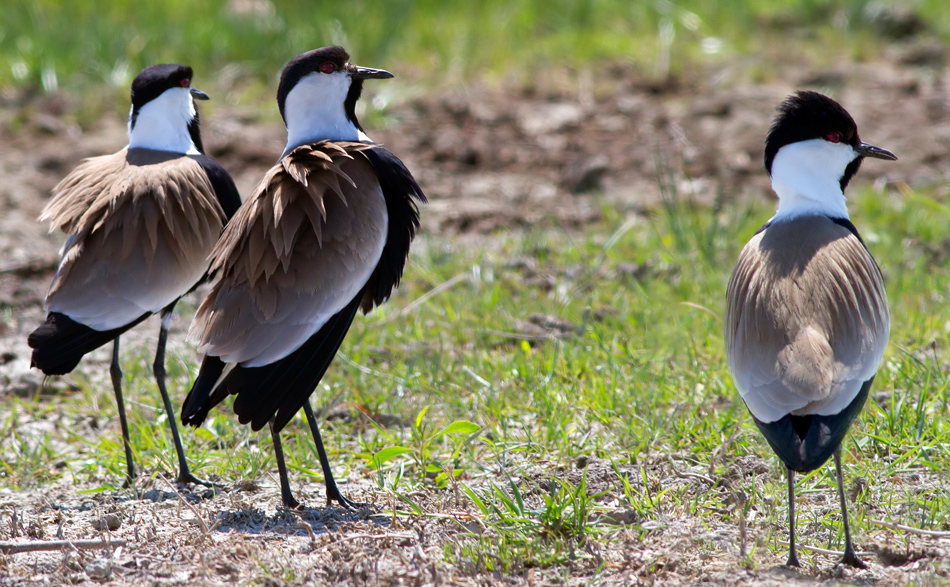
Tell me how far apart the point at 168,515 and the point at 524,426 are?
4.51 ft

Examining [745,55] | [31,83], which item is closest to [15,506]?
[31,83]

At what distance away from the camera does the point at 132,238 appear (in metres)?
4.09

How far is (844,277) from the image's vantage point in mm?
3396

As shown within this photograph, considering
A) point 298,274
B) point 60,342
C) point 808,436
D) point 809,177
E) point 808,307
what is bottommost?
point 808,436

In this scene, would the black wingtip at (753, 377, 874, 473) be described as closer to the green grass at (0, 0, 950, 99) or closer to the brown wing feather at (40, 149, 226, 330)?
the brown wing feather at (40, 149, 226, 330)

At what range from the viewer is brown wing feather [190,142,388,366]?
3.56 m

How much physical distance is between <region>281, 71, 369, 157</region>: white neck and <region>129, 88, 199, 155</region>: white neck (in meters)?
0.69

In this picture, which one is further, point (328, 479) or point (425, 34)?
point (425, 34)

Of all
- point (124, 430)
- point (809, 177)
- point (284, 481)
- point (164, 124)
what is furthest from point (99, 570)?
point (809, 177)

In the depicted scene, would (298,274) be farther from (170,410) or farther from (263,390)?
(170,410)

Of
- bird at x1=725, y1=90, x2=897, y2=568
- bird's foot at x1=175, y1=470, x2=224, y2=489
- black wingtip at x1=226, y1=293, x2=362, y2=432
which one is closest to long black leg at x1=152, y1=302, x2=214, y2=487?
bird's foot at x1=175, y1=470, x2=224, y2=489

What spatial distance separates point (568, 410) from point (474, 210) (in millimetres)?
2632

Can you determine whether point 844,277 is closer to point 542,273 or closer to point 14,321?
point 542,273

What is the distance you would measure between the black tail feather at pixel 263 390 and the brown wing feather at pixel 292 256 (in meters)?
0.04
